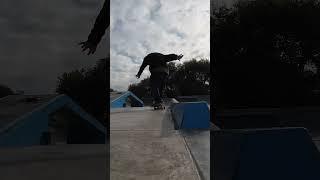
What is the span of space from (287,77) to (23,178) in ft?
28.7

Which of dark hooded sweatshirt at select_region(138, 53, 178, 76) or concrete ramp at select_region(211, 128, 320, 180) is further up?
dark hooded sweatshirt at select_region(138, 53, 178, 76)

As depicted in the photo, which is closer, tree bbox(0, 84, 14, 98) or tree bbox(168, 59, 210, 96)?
tree bbox(0, 84, 14, 98)

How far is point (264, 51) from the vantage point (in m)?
11.0

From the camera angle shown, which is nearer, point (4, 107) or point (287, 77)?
point (4, 107)

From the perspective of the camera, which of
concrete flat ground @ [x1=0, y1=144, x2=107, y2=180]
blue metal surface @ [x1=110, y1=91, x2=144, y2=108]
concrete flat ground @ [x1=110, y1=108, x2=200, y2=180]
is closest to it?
concrete flat ground @ [x1=110, y1=108, x2=200, y2=180]

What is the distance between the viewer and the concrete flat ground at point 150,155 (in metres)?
3.25

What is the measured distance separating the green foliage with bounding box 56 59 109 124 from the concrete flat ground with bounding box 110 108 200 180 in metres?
2.62

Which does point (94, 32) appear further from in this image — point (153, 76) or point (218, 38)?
point (218, 38)

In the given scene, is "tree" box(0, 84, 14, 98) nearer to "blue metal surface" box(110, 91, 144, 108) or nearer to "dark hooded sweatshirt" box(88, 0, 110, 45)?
"blue metal surface" box(110, 91, 144, 108)

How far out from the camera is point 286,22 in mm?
10977

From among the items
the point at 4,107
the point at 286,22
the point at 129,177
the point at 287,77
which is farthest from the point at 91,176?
the point at 286,22

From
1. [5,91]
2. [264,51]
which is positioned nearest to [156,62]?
[5,91]

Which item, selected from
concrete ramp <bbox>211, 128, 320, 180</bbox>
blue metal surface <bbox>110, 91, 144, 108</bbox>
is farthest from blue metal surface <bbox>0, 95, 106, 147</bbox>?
blue metal surface <bbox>110, 91, 144, 108</bbox>

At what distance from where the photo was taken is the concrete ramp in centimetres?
243
